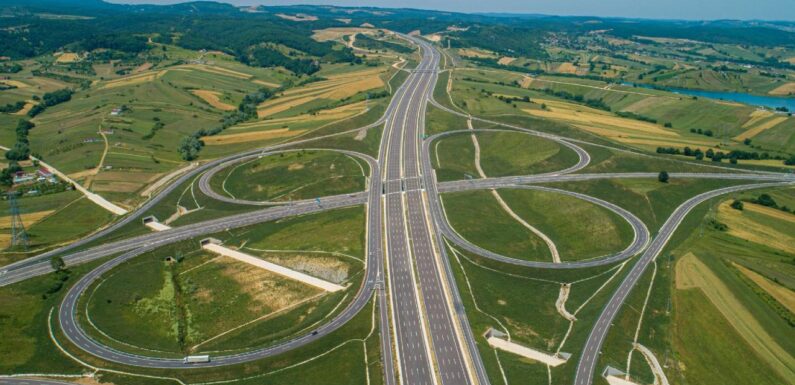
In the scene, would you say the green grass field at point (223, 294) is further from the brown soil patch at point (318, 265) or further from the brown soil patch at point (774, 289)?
the brown soil patch at point (774, 289)

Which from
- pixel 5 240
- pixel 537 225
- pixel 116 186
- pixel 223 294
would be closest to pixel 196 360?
pixel 223 294

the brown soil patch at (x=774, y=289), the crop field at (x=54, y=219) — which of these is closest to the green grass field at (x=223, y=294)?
the crop field at (x=54, y=219)

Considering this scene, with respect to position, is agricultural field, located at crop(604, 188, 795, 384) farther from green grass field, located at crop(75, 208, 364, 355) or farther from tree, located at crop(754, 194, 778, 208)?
green grass field, located at crop(75, 208, 364, 355)

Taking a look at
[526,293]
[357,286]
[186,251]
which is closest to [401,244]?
[357,286]

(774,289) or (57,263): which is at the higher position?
(774,289)

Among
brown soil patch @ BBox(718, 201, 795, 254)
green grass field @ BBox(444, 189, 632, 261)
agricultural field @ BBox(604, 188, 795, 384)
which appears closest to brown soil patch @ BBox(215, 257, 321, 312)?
green grass field @ BBox(444, 189, 632, 261)

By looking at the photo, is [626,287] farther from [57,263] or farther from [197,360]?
[57,263]

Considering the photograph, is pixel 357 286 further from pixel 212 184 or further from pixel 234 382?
pixel 212 184
